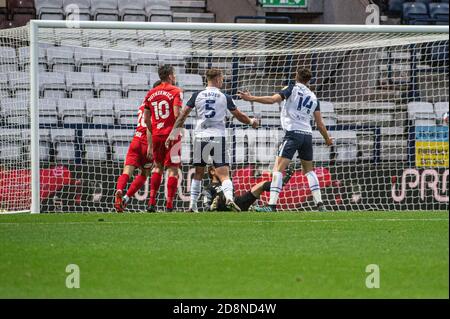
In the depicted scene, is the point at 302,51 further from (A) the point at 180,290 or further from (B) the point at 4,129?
(A) the point at 180,290

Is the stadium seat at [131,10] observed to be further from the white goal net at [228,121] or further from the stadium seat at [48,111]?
the stadium seat at [48,111]

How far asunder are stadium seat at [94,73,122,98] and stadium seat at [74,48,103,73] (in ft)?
1.30

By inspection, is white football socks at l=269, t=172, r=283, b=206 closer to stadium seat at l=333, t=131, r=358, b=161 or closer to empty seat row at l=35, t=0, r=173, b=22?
stadium seat at l=333, t=131, r=358, b=161

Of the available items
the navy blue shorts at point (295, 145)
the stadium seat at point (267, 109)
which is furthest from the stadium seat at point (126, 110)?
the navy blue shorts at point (295, 145)

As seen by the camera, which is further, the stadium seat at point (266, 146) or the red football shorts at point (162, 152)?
the stadium seat at point (266, 146)

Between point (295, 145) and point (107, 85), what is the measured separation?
14.4 ft

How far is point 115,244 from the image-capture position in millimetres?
8555

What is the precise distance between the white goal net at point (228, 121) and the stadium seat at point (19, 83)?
0.02m

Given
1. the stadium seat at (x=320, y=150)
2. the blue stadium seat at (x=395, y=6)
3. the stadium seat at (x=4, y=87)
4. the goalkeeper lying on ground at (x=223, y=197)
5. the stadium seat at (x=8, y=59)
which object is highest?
the blue stadium seat at (x=395, y=6)

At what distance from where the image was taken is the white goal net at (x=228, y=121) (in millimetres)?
14555

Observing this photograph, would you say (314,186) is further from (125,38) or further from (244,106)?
(125,38)

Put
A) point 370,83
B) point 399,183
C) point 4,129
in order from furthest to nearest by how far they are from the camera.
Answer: point 370,83
point 399,183
point 4,129

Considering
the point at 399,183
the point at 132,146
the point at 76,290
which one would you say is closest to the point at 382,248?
the point at 76,290
